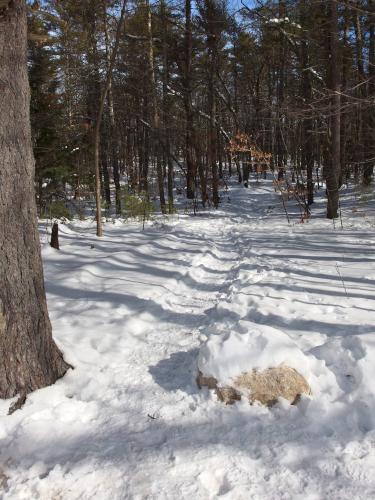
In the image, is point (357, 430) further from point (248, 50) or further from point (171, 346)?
point (248, 50)

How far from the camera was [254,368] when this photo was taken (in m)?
3.05

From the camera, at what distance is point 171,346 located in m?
4.16

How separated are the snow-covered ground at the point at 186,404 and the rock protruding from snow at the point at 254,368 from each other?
0.08m

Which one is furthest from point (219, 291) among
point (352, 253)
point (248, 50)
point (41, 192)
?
point (248, 50)

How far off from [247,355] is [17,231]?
201 cm

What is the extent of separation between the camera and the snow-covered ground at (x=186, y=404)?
2307 millimetres

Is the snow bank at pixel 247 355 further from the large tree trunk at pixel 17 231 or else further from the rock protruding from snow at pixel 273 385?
the large tree trunk at pixel 17 231

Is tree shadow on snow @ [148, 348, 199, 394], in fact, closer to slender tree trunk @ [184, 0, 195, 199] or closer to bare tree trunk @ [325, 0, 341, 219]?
bare tree trunk @ [325, 0, 341, 219]

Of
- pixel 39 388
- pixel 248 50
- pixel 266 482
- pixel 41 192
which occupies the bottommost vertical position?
pixel 266 482

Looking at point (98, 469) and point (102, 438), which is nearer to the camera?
point (98, 469)

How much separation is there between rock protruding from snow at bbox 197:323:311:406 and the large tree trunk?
1.37 m

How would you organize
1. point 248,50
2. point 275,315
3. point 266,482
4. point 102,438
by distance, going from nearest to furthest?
point 266,482
point 102,438
point 275,315
point 248,50

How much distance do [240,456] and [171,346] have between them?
1766mm

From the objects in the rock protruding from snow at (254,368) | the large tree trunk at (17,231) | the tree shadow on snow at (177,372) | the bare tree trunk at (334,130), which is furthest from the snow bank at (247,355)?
the bare tree trunk at (334,130)
